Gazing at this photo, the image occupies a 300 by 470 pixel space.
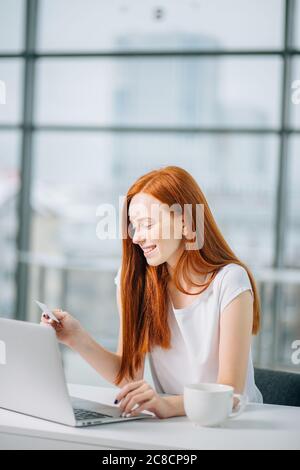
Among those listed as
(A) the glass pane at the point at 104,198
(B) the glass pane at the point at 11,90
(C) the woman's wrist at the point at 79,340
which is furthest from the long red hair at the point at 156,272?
(B) the glass pane at the point at 11,90

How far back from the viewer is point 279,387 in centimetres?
153

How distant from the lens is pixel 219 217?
→ 387 cm

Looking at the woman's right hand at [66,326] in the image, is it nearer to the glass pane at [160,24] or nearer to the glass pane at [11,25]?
the glass pane at [160,24]

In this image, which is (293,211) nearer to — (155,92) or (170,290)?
(155,92)

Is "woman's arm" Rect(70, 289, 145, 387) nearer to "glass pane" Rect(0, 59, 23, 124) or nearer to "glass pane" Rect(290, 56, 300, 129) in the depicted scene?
"glass pane" Rect(290, 56, 300, 129)

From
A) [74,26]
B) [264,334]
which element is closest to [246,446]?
[264,334]

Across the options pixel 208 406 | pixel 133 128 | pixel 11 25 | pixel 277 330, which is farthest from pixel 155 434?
pixel 11 25

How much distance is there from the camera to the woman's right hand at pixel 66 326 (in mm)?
1444

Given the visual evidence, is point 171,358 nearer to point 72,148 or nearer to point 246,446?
point 246,446

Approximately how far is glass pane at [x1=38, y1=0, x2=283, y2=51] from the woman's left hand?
2729 millimetres

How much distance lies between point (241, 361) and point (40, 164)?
9.55 ft

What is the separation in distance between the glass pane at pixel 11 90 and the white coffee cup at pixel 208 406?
304 cm

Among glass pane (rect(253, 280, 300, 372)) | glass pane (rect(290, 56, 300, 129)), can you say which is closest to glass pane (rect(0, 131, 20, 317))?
glass pane (rect(253, 280, 300, 372))

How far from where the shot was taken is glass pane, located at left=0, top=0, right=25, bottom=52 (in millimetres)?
3977
